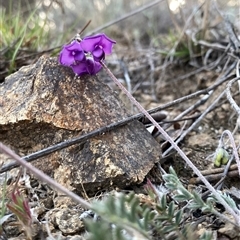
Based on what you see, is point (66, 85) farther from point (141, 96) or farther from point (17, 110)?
point (141, 96)

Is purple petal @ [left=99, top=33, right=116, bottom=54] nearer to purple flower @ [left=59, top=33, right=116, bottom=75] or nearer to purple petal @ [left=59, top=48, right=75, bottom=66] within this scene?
purple flower @ [left=59, top=33, right=116, bottom=75]

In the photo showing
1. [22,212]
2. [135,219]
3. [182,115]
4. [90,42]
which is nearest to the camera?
[135,219]

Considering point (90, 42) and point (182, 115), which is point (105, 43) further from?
point (182, 115)

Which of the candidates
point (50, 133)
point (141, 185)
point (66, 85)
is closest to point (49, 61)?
point (66, 85)

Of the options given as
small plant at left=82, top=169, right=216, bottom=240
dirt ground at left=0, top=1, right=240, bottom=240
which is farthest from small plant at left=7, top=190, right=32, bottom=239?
small plant at left=82, top=169, right=216, bottom=240

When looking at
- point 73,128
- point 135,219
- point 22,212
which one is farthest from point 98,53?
point 135,219
